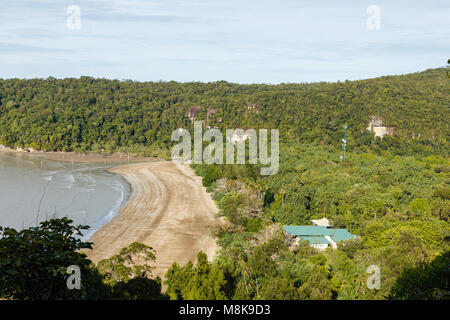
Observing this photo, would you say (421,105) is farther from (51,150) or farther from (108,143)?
(51,150)

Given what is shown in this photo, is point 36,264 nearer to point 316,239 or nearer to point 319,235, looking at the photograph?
point 316,239

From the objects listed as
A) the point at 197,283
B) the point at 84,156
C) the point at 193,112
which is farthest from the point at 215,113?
the point at 197,283

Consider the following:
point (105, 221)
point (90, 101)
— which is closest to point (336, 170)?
point (105, 221)

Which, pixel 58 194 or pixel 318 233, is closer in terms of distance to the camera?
pixel 318 233

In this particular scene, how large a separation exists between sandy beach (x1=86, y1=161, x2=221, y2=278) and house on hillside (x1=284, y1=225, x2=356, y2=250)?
22.2 feet

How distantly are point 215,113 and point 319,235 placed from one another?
86047 mm

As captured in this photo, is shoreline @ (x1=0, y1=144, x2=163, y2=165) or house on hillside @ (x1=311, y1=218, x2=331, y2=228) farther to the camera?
shoreline @ (x1=0, y1=144, x2=163, y2=165)

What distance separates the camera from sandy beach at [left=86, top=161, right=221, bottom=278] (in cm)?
3023

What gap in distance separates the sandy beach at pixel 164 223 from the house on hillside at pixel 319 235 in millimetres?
6765

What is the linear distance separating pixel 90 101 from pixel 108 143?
2696 cm

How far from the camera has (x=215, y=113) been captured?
11562 cm

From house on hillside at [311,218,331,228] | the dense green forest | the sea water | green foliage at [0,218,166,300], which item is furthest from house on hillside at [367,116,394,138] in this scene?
green foliage at [0,218,166,300]

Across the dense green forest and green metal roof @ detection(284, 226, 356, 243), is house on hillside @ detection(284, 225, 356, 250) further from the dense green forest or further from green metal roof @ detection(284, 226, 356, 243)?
the dense green forest

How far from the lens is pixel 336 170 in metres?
54.3
